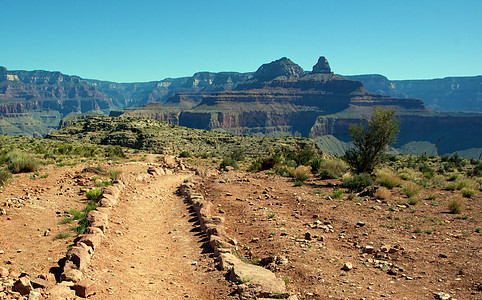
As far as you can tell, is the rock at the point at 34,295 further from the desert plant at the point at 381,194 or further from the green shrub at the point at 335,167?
the green shrub at the point at 335,167

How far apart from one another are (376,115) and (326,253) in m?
15.9

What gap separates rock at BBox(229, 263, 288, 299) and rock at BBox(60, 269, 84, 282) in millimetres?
3218

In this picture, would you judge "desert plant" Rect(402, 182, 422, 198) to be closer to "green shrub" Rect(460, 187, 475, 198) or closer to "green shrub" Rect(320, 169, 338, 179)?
"green shrub" Rect(460, 187, 475, 198)

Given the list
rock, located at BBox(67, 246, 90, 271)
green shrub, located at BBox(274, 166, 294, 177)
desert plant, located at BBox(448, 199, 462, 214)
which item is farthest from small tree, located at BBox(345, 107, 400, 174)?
rock, located at BBox(67, 246, 90, 271)

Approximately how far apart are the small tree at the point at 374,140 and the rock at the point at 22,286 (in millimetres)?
19278

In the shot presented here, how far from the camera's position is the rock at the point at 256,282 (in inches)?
257

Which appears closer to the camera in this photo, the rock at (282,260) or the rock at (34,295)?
the rock at (34,295)

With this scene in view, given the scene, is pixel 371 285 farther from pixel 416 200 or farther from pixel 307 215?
pixel 416 200

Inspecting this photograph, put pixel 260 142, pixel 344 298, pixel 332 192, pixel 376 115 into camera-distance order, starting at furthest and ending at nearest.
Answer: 1. pixel 260 142
2. pixel 376 115
3. pixel 332 192
4. pixel 344 298

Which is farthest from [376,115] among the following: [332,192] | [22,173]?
[22,173]

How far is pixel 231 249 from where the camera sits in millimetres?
→ 9242

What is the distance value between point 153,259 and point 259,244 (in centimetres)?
299

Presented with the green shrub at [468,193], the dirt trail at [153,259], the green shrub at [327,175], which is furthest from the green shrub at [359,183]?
the dirt trail at [153,259]

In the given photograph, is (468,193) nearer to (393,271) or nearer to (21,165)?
(393,271)
